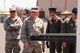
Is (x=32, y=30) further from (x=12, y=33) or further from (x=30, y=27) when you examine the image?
(x=12, y=33)

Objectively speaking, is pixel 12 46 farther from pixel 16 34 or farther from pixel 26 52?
pixel 26 52

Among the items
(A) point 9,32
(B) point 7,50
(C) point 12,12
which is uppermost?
(C) point 12,12

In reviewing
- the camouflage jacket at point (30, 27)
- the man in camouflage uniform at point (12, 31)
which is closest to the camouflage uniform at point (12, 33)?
the man in camouflage uniform at point (12, 31)

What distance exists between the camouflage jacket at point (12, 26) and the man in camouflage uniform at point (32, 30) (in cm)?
89

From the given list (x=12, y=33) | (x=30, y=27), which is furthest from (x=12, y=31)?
(x=30, y=27)

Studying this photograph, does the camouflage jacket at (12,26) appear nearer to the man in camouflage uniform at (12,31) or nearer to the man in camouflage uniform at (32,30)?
the man in camouflage uniform at (12,31)

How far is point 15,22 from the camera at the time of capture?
317 inches

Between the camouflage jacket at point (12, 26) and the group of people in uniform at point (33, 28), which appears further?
the camouflage jacket at point (12, 26)

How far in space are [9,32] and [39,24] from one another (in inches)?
53.1

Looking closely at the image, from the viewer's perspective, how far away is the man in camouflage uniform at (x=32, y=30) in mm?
7040

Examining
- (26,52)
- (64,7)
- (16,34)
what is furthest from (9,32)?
(64,7)

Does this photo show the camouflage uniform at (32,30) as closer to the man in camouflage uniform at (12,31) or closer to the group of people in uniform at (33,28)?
the group of people in uniform at (33,28)

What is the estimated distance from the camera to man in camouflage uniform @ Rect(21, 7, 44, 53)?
7.04 m

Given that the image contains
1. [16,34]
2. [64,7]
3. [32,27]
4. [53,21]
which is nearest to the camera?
[32,27]
